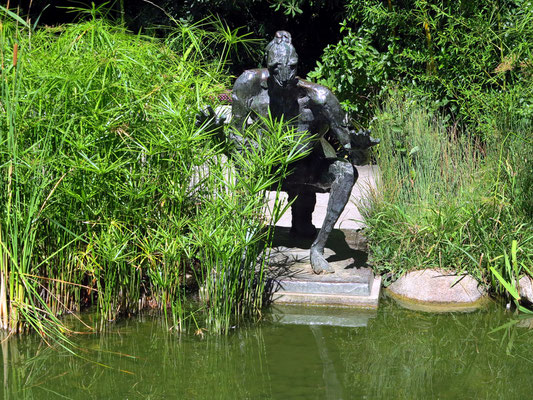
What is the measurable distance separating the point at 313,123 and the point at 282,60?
0.53m

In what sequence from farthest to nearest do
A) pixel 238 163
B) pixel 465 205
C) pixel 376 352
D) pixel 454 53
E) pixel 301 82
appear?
1. pixel 454 53
2. pixel 465 205
3. pixel 301 82
4. pixel 238 163
5. pixel 376 352

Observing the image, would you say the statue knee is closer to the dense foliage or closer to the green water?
the green water

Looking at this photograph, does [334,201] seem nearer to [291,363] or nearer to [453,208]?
[453,208]

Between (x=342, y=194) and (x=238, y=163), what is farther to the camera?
(x=342, y=194)

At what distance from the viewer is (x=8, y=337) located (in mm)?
4199

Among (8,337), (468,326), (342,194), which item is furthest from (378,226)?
(8,337)

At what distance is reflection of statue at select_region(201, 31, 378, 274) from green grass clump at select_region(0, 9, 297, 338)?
289mm

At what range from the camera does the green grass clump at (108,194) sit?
13.5 ft

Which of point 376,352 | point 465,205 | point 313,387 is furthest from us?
point 465,205

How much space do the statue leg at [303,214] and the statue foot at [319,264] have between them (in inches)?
24.9

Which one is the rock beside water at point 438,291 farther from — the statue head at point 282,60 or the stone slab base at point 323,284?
the statue head at point 282,60

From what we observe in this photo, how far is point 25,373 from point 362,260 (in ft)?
7.71

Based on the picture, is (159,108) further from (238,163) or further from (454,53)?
(454,53)

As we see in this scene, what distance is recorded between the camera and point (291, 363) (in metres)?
3.96
